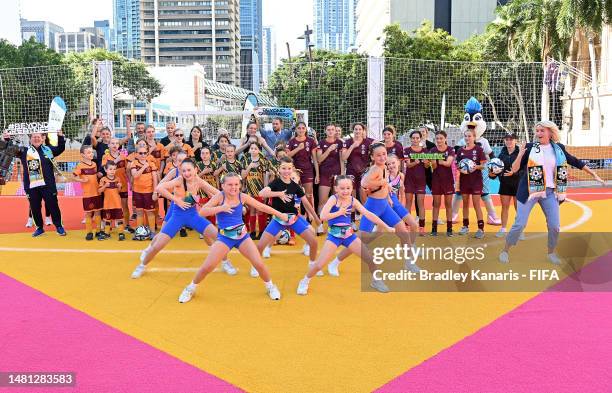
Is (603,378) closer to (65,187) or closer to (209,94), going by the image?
(65,187)

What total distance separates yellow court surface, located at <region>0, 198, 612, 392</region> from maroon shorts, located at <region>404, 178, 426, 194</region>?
2.01 meters

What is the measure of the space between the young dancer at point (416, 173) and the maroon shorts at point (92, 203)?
16.7ft

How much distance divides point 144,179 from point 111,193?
28.5 inches

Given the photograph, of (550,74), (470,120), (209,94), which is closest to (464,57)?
(209,94)

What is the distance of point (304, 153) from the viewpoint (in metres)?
9.80

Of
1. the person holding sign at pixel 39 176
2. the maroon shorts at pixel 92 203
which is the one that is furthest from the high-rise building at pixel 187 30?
the maroon shorts at pixel 92 203

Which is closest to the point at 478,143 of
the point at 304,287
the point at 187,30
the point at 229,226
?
the point at 304,287

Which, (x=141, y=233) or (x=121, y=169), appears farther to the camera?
(x=121, y=169)

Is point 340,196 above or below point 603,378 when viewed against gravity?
above

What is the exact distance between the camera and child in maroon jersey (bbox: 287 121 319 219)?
9734mm

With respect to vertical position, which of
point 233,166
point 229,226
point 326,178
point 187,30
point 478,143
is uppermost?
point 187,30

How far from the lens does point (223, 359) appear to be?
4.70 m

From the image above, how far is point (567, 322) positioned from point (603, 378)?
4.32ft

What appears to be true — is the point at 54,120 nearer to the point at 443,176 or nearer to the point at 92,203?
the point at 92,203
